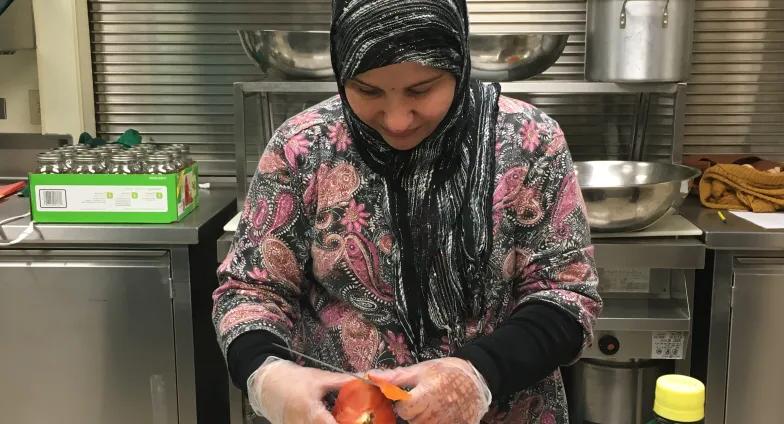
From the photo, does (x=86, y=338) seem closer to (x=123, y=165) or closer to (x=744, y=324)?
(x=123, y=165)

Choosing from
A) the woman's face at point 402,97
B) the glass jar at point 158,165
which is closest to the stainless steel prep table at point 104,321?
the glass jar at point 158,165

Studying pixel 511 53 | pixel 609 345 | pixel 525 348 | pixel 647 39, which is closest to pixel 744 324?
pixel 609 345

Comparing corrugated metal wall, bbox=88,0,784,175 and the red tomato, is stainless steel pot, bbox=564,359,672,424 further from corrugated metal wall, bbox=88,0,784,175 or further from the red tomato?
the red tomato

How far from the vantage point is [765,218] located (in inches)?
76.1

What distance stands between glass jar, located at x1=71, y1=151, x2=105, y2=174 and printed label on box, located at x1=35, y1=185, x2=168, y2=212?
43 mm

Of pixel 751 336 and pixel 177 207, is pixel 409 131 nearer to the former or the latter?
pixel 177 207

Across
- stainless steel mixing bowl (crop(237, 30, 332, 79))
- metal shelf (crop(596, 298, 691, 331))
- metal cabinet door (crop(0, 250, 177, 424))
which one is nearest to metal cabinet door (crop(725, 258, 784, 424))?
metal shelf (crop(596, 298, 691, 331))

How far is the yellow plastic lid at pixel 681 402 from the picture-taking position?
2.62 feet

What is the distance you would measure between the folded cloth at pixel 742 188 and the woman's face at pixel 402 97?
54.8 inches

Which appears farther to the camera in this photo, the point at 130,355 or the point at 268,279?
the point at 130,355

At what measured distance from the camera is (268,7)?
95.7 inches

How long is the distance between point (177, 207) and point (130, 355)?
393 mm

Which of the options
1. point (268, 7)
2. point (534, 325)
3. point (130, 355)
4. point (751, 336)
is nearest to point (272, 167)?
point (534, 325)

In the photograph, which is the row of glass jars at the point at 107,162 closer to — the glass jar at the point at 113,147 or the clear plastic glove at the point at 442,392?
the glass jar at the point at 113,147
